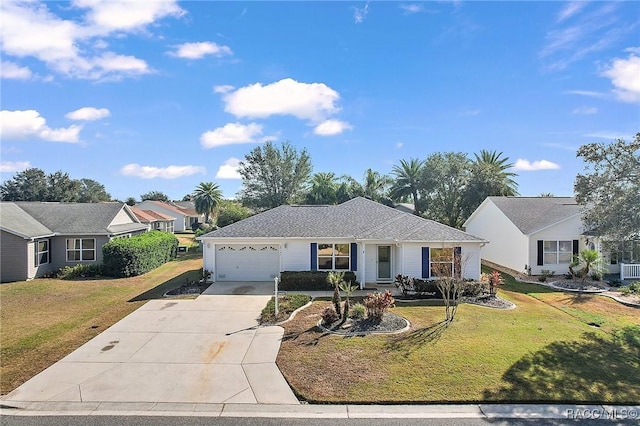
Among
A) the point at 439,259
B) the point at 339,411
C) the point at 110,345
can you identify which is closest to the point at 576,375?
the point at 339,411

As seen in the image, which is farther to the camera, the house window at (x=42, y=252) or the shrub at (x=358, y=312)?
the house window at (x=42, y=252)

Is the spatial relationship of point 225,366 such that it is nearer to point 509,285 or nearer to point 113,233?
point 509,285

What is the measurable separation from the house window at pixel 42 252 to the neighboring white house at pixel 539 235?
98.5ft

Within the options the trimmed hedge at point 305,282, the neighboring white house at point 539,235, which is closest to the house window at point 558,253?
the neighboring white house at point 539,235

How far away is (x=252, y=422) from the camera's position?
23.6ft

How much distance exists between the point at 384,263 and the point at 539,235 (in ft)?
34.3

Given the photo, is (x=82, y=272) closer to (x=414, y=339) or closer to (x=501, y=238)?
(x=414, y=339)

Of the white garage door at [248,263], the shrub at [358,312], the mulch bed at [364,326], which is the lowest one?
the mulch bed at [364,326]

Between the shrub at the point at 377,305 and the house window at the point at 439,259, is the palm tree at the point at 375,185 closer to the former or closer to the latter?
the house window at the point at 439,259

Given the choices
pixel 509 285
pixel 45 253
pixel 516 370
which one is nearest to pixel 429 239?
pixel 509 285

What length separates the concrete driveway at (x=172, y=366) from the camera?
8172 millimetres

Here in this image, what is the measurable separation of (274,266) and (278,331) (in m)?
8.51

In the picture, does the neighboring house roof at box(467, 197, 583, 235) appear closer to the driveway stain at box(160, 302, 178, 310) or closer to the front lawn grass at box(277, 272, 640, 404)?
the front lawn grass at box(277, 272, 640, 404)

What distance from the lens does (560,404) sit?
7.82 meters
